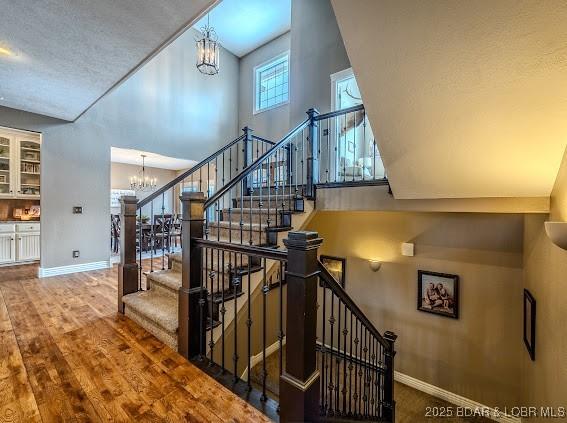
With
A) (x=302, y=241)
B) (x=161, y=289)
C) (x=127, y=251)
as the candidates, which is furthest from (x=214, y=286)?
(x=302, y=241)

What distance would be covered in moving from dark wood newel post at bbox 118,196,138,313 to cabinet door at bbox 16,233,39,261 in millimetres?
3975

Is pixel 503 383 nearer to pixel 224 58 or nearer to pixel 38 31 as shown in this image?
pixel 38 31

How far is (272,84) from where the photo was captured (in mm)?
6195

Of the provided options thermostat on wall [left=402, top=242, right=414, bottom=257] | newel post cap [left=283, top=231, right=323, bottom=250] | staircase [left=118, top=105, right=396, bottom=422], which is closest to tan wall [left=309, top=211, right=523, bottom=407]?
thermostat on wall [left=402, top=242, right=414, bottom=257]

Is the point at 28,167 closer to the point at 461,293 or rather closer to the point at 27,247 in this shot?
the point at 27,247

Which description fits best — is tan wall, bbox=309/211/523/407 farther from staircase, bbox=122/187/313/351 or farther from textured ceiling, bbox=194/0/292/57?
textured ceiling, bbox=194/0/292/57

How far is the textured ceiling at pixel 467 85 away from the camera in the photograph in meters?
1.21

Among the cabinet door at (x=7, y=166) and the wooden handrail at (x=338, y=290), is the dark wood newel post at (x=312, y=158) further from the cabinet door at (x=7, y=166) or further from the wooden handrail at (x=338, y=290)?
the cabinet door at (x=7, y=166)

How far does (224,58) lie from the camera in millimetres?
6520

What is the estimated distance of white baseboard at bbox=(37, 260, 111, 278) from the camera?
402cm

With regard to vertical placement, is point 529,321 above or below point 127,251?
below

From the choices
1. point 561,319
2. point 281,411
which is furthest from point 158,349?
point 561,319

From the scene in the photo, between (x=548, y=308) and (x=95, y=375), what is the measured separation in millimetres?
3390

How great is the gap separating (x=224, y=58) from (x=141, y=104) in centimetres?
262
